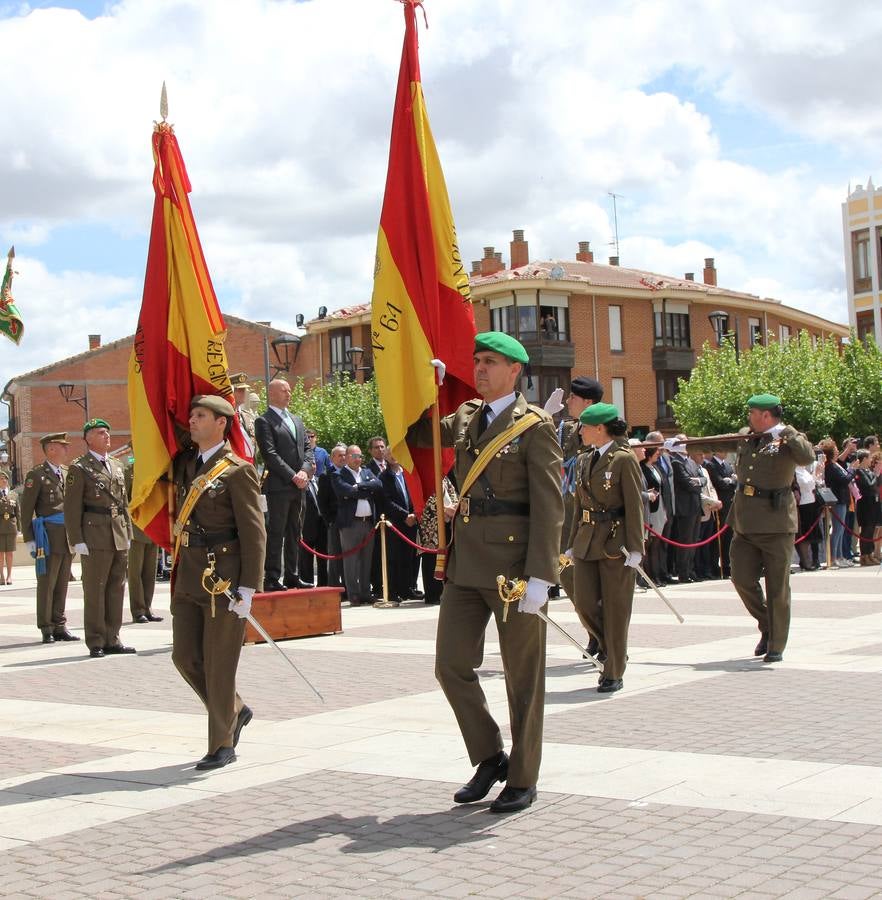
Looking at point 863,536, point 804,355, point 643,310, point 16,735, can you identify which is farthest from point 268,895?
point 643,310

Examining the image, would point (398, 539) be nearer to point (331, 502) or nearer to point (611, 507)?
point (331, 502)

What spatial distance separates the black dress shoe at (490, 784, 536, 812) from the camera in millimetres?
5832

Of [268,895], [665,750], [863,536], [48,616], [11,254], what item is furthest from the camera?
[11,254]

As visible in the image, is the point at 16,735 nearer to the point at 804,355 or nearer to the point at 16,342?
the point at 16,342

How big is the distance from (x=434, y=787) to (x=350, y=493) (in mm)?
11136

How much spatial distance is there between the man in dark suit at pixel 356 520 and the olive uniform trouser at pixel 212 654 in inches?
390

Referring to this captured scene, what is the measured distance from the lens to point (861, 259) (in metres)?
64.9

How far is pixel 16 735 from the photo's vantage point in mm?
8336

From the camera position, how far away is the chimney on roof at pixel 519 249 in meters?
69.8

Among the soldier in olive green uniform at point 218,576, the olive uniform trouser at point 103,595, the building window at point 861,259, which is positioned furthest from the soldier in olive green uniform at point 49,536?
the building window at point 861,259

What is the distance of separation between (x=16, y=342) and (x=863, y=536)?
17.3 metres

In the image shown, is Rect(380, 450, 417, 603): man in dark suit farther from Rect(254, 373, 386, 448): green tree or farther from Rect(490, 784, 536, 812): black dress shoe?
Rect(254, 373, 386, 448): green tree

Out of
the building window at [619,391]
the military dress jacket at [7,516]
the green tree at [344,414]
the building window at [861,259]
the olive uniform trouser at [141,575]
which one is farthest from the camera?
the building window at [619,391]

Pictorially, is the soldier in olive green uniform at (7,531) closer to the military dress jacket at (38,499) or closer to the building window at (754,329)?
the military dress jacket at (38,499)
